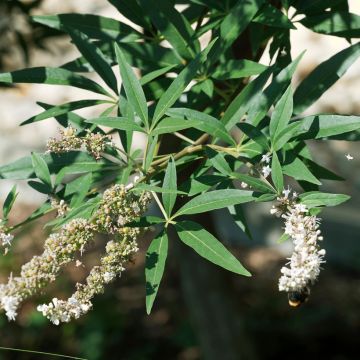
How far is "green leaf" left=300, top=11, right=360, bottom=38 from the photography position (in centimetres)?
155

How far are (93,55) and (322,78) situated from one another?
0.50 metres

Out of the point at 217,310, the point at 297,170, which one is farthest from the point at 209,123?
the point at 217,310

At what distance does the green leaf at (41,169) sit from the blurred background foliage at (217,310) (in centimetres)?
128

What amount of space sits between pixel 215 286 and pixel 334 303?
1638mm

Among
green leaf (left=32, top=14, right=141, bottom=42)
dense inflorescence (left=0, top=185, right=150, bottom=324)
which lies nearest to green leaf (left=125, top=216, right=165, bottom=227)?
dense inflorescence (left=0, top=185, right=150, bottom=324)

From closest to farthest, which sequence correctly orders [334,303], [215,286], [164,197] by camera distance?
1. [164,197]
2. [215,286]
3. [334,303]

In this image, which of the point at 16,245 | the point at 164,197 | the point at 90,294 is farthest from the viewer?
the point at 16,245

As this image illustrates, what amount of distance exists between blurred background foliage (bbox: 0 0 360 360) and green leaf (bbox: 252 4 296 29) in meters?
1.25

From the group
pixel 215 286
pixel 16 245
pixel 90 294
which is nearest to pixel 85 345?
pixel 215 286

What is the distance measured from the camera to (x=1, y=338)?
4125 millimetres

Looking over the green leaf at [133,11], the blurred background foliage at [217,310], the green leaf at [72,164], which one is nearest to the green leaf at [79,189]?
the green leaf at [72,164]

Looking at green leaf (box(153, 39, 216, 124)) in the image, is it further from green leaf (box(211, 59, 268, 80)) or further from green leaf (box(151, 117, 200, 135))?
green leaf (box(211, 59, 268, 80))

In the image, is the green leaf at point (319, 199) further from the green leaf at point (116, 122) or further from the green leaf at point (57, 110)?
the green leaf at point (57, 110)

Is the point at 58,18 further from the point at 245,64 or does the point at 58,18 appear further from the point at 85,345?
the point at 85,345
